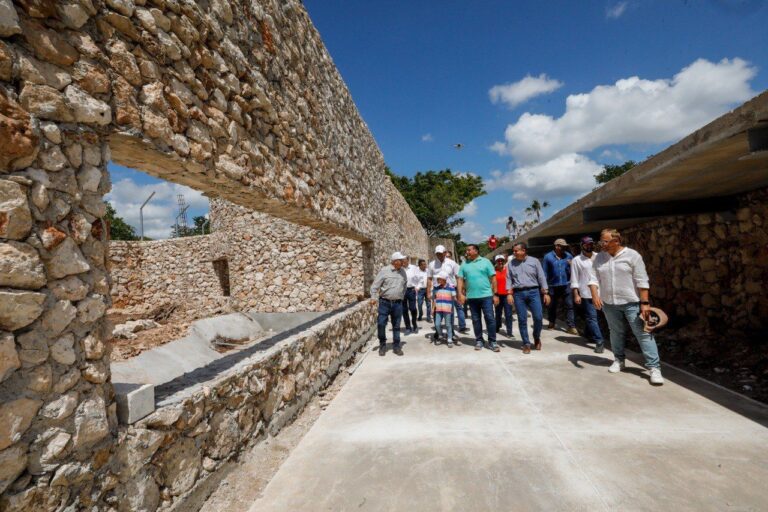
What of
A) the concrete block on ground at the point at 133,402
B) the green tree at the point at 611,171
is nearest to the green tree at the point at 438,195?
the green tree at the point at 611,171

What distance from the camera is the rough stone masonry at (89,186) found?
150 centimetres

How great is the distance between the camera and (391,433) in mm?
3209

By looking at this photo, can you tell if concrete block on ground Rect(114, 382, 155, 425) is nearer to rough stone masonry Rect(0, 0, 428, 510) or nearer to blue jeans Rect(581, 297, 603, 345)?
rough stone masonry Rect(0, 0, 428, 510)

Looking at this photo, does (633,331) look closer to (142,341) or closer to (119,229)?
(142,341)

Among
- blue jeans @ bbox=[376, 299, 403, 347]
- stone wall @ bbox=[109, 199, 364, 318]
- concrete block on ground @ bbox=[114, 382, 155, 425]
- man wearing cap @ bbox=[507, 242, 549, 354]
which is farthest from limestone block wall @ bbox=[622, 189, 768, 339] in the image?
concrete block on ground @ bbox=[114, 382, 155, 425]

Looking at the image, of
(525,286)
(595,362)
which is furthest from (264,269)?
(595,362)

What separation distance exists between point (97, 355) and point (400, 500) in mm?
1849

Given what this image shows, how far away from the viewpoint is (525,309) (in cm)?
609

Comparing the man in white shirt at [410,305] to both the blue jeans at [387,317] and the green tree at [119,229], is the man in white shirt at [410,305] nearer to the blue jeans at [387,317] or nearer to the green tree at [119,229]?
the blue jeans at [387,317]

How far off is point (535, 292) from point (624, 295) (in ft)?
5.83

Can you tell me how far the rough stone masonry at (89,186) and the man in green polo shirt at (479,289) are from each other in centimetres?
360

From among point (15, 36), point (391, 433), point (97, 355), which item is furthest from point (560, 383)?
point (15, 36)

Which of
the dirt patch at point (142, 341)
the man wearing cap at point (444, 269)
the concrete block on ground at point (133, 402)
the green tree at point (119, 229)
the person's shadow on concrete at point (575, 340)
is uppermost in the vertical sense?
the green tree at point (119, 229)

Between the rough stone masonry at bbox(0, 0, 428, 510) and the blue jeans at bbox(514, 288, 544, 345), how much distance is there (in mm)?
4065
